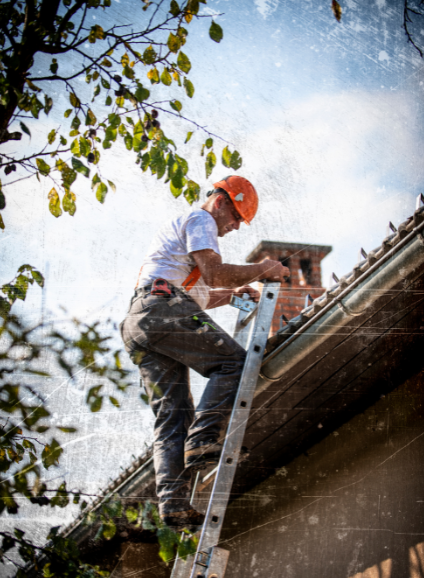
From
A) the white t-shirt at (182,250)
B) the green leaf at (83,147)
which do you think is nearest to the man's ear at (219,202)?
the white t-shirt at (182,250)

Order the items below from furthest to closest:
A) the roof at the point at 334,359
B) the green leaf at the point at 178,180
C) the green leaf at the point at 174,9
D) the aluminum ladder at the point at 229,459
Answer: the green leaf at the point at 174,9 → the green leaf at the point at 178,180 → the roof at the point at 334,359 → the aluminum ladder at the point at 229,459

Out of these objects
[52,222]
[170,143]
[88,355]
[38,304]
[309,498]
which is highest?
[170,143]

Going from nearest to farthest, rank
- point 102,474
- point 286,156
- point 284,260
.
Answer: point 102,474 → point 284,260 → point 286,156

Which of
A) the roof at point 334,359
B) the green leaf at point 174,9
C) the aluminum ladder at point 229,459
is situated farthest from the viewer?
the green leaf at point 174,9

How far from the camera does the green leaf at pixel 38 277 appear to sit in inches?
82.4

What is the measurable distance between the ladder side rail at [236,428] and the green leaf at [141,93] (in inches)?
37.4

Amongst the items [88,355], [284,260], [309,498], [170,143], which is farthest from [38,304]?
[309,498]

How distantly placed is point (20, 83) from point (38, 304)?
0.90m

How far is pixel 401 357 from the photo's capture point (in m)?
2.20

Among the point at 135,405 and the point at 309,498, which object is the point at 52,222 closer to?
the point at 135,405

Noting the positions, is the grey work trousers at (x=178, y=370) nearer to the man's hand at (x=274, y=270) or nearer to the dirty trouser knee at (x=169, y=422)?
the dirty trouser knee at (x=169, y=422)

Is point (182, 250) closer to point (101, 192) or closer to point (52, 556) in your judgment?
point (101, 192)

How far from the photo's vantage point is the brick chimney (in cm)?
216

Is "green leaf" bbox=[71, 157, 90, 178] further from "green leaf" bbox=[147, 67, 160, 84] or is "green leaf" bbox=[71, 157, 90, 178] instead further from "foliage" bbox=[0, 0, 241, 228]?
"green leaf" bbox=[147, 67, 160, 84]
